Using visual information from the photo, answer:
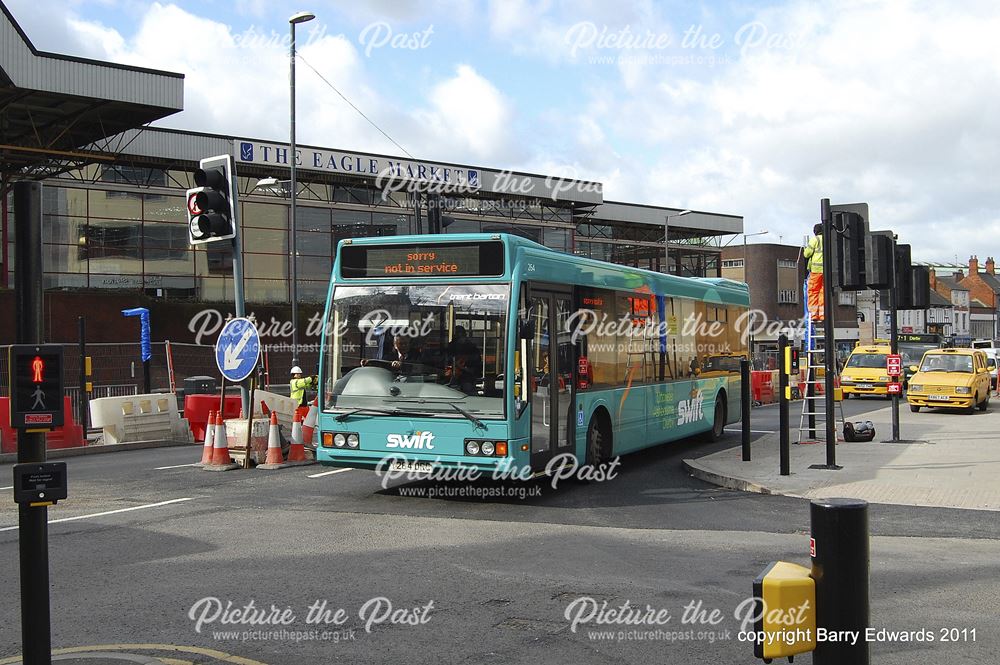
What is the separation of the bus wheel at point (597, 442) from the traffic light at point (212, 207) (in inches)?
217

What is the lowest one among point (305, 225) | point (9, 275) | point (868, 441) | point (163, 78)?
point (868, 441)

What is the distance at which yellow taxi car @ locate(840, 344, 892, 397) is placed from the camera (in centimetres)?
3616

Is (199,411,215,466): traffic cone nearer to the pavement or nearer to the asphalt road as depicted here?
the asphalt road

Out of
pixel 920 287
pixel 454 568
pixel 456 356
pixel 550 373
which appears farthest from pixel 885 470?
pixel 454 568

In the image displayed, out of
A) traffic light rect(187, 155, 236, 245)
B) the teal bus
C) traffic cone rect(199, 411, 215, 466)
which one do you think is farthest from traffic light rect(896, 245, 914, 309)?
traffic cone rect(199, 411, 215, 466)

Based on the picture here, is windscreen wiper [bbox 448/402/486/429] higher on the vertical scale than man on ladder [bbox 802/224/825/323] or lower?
lower

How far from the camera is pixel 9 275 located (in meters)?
34.2

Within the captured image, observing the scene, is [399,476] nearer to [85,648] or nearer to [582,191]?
[85,648]

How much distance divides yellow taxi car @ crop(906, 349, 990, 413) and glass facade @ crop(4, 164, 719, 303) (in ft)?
45.5

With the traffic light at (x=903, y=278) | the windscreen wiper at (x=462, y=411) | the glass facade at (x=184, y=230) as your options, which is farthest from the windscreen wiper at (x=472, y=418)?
the glass facade at (x=184, y=230)

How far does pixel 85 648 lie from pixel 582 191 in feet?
158

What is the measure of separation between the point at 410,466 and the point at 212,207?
478 centimetres

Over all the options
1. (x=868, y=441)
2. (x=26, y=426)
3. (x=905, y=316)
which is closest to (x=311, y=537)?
(x=26, y=426)

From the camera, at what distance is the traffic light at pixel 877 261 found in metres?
13.7
